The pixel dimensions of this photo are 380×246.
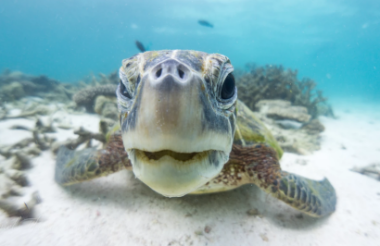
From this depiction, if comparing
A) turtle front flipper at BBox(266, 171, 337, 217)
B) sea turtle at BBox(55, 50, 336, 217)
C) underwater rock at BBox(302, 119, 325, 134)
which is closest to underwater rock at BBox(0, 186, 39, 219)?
sea turtle at BBox(55, 50, 336, 217)

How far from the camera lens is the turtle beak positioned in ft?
3.12

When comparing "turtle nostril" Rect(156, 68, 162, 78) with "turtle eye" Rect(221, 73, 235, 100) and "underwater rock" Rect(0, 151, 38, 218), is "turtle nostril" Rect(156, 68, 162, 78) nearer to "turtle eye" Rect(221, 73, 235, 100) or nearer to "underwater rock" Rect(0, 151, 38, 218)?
"turtle eye" Rect(221, 73, 235, 100)

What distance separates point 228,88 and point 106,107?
19.4 ft

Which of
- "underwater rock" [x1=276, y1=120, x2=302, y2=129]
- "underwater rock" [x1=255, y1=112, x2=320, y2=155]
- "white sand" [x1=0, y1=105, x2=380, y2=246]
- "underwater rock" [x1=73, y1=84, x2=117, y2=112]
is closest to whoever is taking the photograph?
"white sand" [x1=0, y1=105, x2=380, y2=246]

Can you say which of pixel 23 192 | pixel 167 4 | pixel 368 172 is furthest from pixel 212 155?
pixel 167 4

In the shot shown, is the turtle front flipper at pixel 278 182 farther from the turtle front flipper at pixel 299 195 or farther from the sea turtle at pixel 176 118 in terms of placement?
the sea turtle at pixel 176 118

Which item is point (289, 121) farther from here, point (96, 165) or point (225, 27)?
point (225, 27)

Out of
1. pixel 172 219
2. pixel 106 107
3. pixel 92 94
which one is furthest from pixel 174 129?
pixel 92 94

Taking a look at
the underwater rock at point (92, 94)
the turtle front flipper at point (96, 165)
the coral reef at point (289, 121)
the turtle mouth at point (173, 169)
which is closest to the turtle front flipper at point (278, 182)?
the turtle mouth at point (173, 169)

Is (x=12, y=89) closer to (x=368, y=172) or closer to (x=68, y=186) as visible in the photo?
(x=68, y=186)

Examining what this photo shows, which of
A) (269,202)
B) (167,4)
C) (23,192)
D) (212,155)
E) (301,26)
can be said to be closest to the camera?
(212,155)

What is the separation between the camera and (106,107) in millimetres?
6387

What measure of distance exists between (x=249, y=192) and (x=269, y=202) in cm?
29

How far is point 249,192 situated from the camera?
8.86 feet
